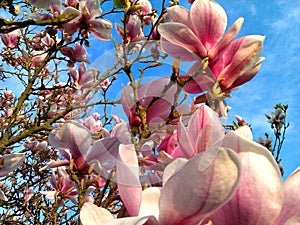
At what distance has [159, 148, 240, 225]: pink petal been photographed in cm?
37

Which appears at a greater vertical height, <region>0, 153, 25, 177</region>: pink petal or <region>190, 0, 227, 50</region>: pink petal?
<region>0, 153, 25, 177</region>: pink petal

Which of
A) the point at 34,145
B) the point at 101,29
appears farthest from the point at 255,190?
the point at 34,145

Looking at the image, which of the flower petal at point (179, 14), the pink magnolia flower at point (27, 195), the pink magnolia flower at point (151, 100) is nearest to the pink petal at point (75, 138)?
the pink magnolia flower at point (151, 100)

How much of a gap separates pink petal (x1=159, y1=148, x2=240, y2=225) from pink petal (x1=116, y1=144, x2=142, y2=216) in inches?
3.1

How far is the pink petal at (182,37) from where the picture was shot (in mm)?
954

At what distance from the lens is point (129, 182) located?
49cm

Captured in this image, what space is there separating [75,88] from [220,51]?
225cm

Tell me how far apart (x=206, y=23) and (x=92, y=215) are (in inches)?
27.4

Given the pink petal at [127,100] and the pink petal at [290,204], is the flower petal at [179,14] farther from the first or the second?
the pink petal at [290,204]

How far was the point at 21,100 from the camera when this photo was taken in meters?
2.62

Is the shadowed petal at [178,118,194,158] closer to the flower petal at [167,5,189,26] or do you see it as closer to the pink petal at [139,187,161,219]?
the pink petal at [139,187,161,219]

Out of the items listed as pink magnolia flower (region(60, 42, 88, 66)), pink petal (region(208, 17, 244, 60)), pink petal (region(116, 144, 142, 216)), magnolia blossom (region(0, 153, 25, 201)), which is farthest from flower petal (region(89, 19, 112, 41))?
pink petal (region(116, 144, 142, 216))

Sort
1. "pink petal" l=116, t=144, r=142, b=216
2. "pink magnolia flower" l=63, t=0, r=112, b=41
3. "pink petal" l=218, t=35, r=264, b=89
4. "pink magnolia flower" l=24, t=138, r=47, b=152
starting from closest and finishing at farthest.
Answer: "pink petal" l=116, t=144, r=142, b=216 < "pink petal" l=218, t=35, r=264, b=89 < "pink magnolia flower" l=63, t=0, r=112, b=41 < "pink magnolia flower" l=24, t=138, r=47, b=152

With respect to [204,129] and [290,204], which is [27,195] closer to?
[204,129]
